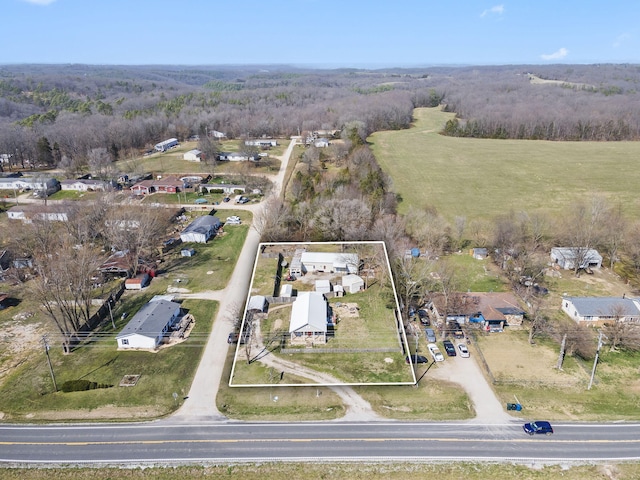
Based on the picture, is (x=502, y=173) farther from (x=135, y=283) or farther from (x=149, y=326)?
(x=149, y=326)

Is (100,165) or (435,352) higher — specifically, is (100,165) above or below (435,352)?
above

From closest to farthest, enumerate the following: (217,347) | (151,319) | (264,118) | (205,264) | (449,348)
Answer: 1. (449,348)
2. (217,347)
3. (151,319)
4. (205,264)
5. (264,118)

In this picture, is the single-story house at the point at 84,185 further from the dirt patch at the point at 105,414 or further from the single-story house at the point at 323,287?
the dirt patch at the point at 105,414

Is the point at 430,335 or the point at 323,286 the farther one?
the point at 323,286

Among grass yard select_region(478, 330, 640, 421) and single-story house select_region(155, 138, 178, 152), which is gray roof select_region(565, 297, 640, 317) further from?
single-story house select_region(155, 138, 178, 152)

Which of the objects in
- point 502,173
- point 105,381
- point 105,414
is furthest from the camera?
point 502,173

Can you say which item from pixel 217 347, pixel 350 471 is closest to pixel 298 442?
pixel 350 471

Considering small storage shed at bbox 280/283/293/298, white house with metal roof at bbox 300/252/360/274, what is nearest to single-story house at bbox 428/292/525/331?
white house with metal roof at bbox 300/252/360/274
